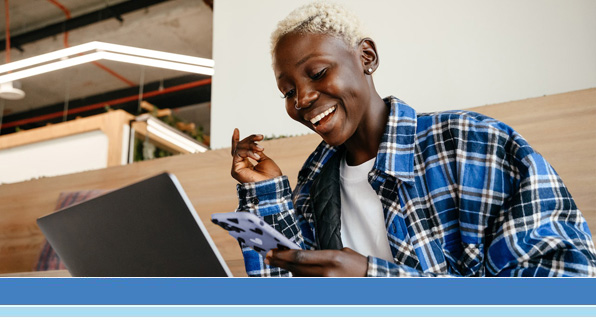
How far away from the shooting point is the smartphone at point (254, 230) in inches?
28.8

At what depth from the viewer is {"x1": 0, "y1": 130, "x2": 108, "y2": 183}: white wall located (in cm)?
427

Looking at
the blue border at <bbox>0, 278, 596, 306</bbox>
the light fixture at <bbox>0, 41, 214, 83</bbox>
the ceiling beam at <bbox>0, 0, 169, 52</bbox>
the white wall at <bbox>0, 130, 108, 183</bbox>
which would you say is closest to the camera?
the blue border at <bbox>0, 278, 596, 306</bbox>

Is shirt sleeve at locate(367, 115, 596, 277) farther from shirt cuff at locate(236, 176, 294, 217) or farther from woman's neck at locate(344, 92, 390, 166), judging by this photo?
shirt cuff at locate(236, 176, 294, 217)

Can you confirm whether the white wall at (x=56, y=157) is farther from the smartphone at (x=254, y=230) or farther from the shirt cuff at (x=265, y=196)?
the smartphone at (x=254, y=230)

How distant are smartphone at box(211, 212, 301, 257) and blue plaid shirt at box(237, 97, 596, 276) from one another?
0.19m

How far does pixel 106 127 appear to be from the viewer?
4254 millimetres

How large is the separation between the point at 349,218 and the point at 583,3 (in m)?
2.19

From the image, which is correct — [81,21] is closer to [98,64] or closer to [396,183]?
[98,64]

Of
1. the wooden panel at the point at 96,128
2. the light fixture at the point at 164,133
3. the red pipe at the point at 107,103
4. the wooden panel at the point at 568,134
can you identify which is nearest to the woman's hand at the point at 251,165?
the wooden panel at the point at 568,134

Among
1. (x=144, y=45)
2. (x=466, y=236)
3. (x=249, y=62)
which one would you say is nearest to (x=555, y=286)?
(x=466, y=236)

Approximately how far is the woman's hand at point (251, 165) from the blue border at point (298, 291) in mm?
930

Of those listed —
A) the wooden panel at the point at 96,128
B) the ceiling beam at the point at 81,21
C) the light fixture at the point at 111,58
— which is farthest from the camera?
the ceiling beam at the point at 81,21

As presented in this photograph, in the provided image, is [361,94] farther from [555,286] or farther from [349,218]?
[555,286]

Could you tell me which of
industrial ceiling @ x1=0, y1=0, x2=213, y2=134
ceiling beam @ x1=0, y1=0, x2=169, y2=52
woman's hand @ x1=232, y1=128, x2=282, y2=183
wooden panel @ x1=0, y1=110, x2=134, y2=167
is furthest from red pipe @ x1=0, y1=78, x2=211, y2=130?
woman's hand @ x1=232, y1=128, x2=282, y2=183
